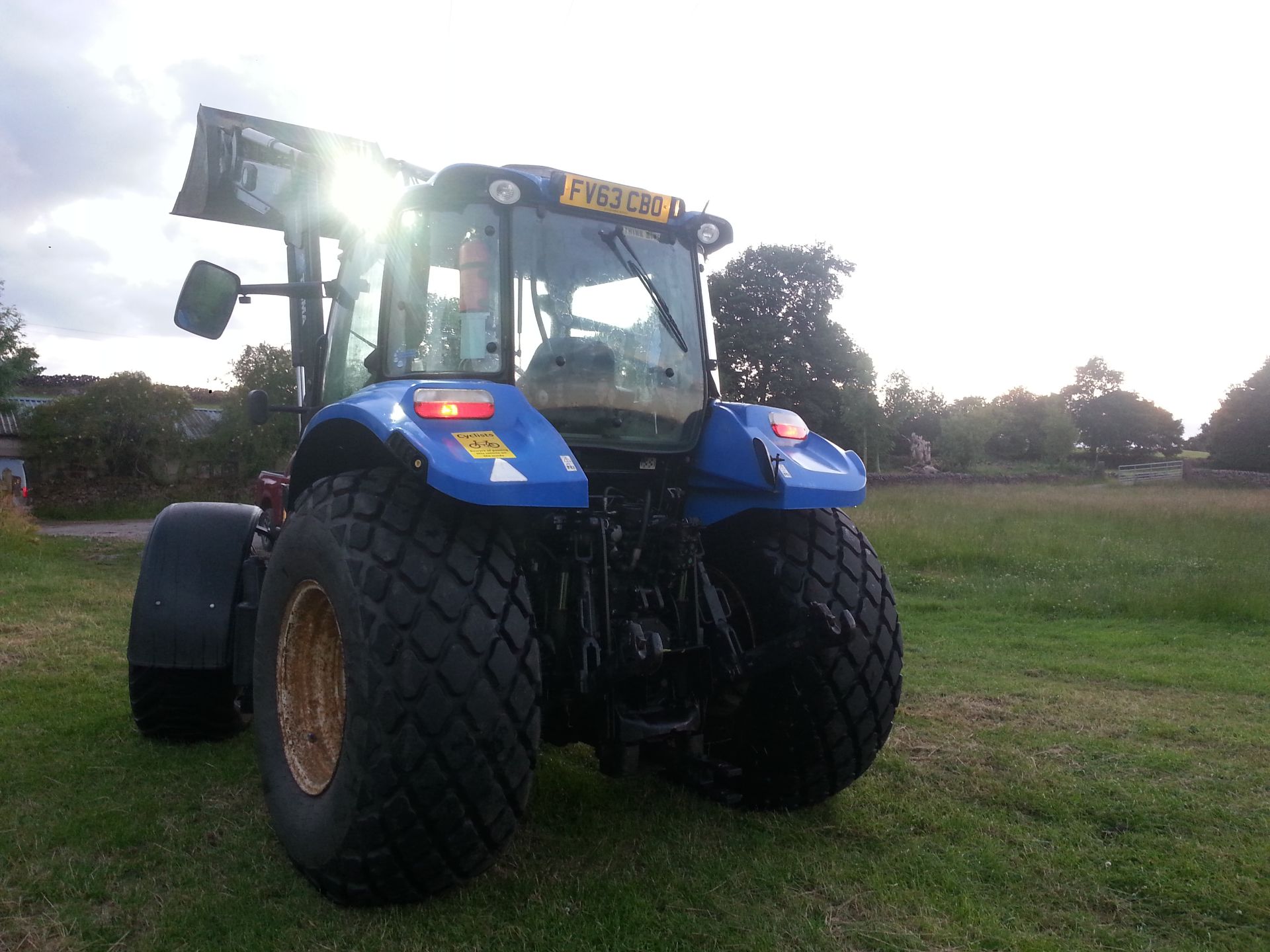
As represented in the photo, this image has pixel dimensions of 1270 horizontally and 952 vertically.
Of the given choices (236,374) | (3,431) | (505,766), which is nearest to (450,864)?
(505,766)

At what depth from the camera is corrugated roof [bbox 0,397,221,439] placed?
24.4 m

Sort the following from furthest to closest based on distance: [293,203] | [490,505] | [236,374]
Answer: [236,374], [293,203], [490,505]

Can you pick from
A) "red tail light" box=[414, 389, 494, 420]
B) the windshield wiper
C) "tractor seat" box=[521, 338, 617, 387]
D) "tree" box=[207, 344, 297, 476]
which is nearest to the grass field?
"red tail light" box=[414, 389, 494, 420]

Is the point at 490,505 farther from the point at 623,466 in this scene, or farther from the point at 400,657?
the point at 623,466

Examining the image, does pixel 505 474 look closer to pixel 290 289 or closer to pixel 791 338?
pixel 290 289

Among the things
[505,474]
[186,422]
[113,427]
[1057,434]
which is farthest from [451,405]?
[1057,434]

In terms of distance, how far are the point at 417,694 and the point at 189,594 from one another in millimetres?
1836

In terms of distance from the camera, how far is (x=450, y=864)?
2496 millimetres

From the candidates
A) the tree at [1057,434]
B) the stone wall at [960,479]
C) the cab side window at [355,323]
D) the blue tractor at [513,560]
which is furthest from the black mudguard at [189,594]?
the tree at [1057,434]

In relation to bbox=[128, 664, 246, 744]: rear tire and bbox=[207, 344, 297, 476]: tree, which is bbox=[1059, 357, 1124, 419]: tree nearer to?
bbox=[207, 344, 297, 476]: tree

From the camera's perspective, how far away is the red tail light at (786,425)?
11.1ft

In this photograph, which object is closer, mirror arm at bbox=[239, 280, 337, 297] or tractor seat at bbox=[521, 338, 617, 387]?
tractor seat at bbox=[521, 338, 617, 387]

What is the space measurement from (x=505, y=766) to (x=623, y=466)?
1129 millimetres

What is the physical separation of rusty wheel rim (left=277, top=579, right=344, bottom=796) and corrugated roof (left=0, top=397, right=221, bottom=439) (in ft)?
75.2
